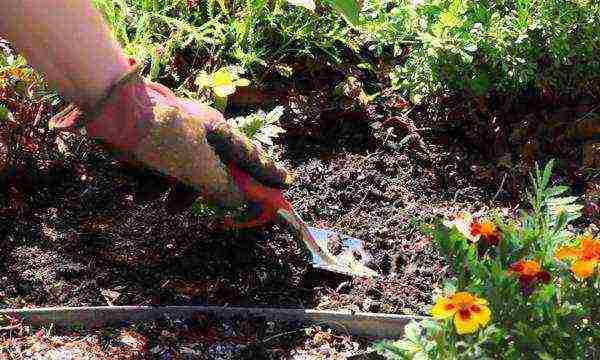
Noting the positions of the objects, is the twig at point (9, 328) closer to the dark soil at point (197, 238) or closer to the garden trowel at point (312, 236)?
the dark soil at point (197, 238)

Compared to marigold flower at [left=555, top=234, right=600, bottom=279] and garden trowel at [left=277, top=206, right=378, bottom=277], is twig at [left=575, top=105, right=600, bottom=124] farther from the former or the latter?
marigold flower at [left=555, top=234, right=600, bottom=279]

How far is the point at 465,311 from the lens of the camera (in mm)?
1825

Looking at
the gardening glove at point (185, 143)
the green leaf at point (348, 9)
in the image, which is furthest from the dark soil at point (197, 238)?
the green leaf at point (348, 9)

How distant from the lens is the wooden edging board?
2.54 m

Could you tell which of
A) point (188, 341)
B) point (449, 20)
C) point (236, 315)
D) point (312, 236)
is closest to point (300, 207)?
point (312, 236)

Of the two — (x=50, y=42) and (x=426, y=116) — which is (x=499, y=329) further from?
(x=426, y=116)

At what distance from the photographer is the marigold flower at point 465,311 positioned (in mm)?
1804

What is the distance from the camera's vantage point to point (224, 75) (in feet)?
9.53

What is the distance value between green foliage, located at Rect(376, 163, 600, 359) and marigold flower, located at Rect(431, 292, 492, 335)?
2.3 inches

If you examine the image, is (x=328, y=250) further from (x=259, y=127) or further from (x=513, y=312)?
(x=513, y=312)

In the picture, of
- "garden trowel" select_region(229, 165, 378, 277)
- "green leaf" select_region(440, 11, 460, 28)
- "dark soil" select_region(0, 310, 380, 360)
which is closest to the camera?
"dark soil" select_region(0, 310, 380, 360)

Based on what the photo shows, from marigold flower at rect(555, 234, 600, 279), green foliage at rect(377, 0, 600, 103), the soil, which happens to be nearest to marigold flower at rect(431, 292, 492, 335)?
marigold flower at rect(555, 234, 600, 279)

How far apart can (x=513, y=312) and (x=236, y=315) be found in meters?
0.91

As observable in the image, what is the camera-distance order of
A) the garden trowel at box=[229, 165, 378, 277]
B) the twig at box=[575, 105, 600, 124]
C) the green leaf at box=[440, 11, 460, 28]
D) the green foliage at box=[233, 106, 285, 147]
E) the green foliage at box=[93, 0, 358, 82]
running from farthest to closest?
1. the green foliage at box=[93, 0, 358, 82]
2. the twig at box=[575, 105, 600, 124]
3. the green leaf at box=[440, 11, 460, 28]
4. the green foliage at box=[233, 106, 285, 147]
5. the garden trowel at box=[229, 165, 378, 277]
